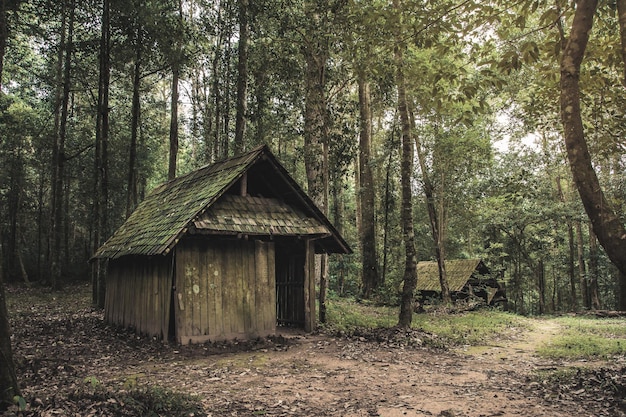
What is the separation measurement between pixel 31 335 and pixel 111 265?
379 cm

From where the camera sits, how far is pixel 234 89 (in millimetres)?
19000

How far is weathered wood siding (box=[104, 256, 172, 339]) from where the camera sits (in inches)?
402

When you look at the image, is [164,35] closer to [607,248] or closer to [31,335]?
[31,335]

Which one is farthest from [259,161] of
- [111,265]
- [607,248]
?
[607,248]

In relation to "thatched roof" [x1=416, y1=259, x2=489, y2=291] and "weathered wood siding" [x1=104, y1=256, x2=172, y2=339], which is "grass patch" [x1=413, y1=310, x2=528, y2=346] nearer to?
"thatched roof" [x1=416, y1=259, x2=489, y2=291]

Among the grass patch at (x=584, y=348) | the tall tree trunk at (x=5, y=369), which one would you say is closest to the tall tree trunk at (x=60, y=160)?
the tall tree trunk at (x=5, y=369)

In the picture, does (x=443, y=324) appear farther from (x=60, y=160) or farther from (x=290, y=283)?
(x=60, y=160)

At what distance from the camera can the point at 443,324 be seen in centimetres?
1466

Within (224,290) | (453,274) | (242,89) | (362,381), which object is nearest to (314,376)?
(362,381)

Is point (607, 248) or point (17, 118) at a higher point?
point (17, 118)

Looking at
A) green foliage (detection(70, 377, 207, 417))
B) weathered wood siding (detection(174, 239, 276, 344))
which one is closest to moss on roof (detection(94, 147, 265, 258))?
weathered wood siding (detection(174, 239, 276, 344))

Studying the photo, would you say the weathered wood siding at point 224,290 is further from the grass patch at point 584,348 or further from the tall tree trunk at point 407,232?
the grass patch at point 584,348

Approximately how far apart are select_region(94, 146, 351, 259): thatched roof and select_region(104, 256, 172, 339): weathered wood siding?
0.61 meters

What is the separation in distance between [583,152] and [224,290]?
26.6 ft
